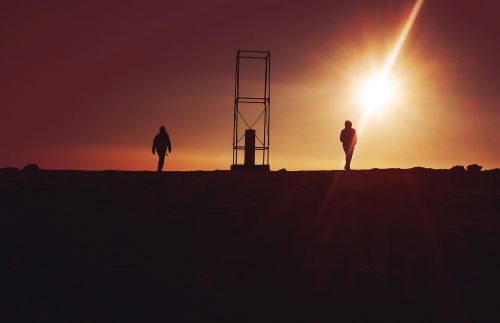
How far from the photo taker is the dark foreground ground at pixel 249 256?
823 centimetres

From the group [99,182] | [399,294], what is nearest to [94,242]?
[399,294]

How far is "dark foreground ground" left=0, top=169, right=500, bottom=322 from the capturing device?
27.0ft

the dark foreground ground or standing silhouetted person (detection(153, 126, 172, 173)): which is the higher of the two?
standing silhouetted person (detection(153, 126, 172, 173))

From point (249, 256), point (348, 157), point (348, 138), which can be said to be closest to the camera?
point (249, 256)

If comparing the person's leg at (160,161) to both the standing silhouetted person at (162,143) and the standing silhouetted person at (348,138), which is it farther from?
the standing silhouetted person at (348,138)

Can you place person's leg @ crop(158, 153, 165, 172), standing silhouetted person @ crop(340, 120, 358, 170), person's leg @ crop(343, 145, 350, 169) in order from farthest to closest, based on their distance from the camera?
person's leg @ crop(158, 153, 165, 172) < person's leg @ crop(343, 145, 350, 169) < standing silhouetted person @ crop(340, 120, 358, 170)

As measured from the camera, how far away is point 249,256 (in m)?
10.7

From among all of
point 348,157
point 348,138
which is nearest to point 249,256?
point 348,138

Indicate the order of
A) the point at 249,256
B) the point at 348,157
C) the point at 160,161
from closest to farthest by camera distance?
1. the point at 249,256
2. the point at 348,157
3. the point at 160,161

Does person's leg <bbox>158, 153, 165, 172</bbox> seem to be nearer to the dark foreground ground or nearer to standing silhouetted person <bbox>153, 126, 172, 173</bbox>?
standing silhouetted person <bbox>153, 126, 172, 173</bbox>

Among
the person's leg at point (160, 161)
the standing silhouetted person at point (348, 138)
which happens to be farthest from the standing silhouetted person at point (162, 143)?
the standing silhouetted person at point (348, 138)

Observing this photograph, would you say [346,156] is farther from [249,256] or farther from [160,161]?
[249,256]

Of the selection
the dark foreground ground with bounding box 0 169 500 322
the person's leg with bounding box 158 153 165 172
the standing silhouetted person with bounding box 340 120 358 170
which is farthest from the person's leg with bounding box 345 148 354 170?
the person's leg with bounding box 158 153 165 172

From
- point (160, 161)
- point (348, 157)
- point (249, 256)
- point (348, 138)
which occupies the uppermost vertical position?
point (348, 138)
